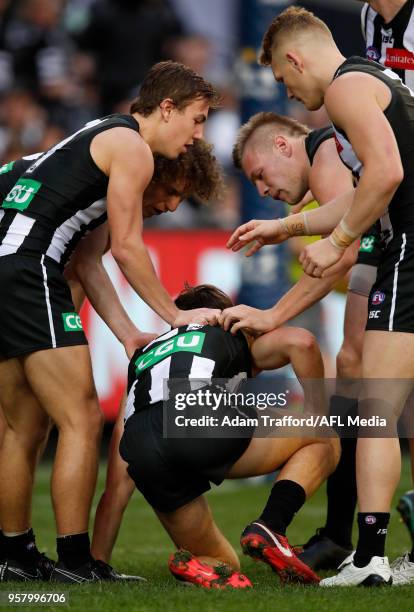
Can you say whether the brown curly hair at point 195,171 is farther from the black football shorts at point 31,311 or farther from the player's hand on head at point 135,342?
the black football shorts at point 31,311

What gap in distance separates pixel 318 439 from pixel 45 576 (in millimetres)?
1289

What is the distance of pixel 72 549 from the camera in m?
4.75

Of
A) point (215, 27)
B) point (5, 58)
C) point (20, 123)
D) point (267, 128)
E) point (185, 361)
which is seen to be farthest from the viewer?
point (215, 27)

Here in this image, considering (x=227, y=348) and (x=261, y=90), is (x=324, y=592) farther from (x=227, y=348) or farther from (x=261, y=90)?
(x=261, y=90)

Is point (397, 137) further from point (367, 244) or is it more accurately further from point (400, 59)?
point (400, 59)

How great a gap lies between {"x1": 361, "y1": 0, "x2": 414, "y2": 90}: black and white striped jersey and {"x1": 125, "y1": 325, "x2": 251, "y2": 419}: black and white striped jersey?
5.21 ft

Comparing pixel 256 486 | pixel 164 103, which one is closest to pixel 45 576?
pixel 164 103

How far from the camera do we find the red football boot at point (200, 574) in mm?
4551

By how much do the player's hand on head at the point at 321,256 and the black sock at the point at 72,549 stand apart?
4.62ft

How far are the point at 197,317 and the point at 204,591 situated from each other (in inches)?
46.5

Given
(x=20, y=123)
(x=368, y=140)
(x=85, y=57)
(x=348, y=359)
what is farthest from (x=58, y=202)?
(x=85, y=57)

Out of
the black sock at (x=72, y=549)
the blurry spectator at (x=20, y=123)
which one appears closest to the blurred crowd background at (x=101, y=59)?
the blurry spectator at (x=20, y=123)

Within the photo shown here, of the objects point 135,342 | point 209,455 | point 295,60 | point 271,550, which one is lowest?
point 271,550

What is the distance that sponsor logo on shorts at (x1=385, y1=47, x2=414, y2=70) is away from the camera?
5.56 meters
